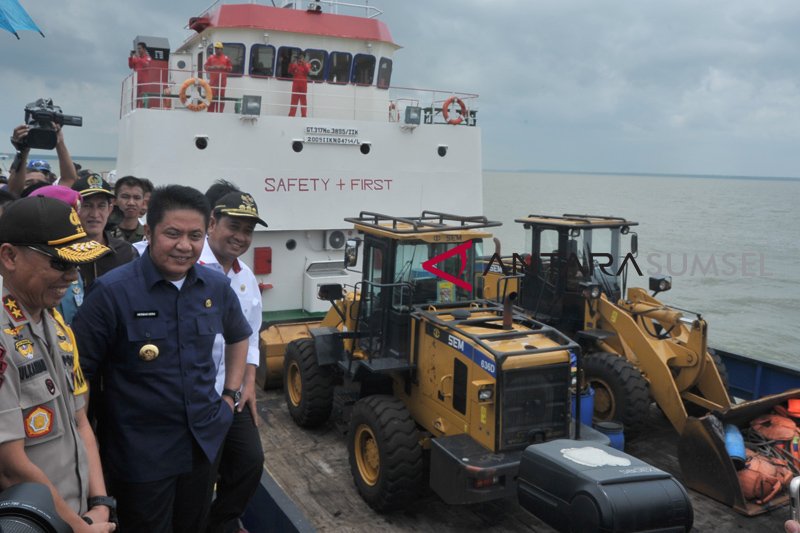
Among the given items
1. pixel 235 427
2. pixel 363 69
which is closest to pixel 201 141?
pixel 363 69

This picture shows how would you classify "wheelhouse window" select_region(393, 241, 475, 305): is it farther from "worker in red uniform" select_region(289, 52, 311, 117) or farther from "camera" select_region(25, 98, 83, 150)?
"worker in red uniform" select_region(289, 52, 311, 117)

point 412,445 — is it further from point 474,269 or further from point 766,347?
point 766,347

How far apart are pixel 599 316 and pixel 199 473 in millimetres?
5401

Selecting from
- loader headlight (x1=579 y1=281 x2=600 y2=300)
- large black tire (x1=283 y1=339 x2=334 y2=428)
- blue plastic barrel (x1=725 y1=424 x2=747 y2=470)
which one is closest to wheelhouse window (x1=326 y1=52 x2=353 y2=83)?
large black tire (x1=283 y1=339 x2=334 y2=428)

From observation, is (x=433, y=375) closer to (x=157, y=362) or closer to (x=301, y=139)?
(x=157, y=362)

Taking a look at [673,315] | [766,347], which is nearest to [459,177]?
[673,315]

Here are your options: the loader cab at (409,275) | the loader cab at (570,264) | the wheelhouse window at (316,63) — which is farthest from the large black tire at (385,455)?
the wheelhouse window at (316,63)

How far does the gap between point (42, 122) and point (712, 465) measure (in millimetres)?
5724

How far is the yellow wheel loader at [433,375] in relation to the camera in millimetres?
4855

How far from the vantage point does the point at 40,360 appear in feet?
6.88

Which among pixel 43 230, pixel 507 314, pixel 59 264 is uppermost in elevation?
pixel 43 230

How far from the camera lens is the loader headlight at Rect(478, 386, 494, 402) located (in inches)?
189

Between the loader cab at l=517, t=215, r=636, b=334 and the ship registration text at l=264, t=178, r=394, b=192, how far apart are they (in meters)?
3.70

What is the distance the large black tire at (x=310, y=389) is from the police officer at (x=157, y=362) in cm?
372
